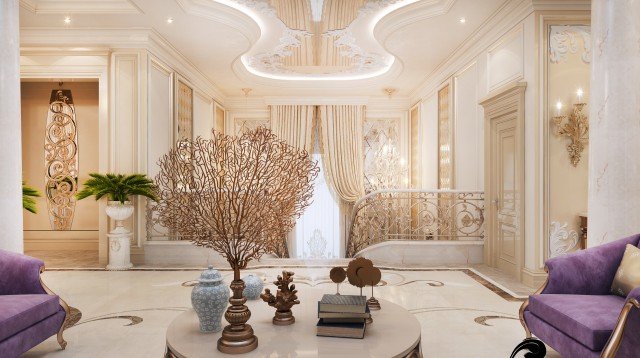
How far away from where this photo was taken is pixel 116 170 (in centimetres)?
587

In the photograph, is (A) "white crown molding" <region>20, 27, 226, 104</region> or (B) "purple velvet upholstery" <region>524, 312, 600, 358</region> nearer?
(B) "purple velvet upholstery" <region>524, 312, 600, 358</region>

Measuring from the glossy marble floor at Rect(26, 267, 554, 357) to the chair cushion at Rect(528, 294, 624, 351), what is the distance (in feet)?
1.44

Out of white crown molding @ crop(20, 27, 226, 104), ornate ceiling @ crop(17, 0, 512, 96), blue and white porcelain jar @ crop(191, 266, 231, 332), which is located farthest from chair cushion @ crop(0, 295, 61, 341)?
white crown molding @ crop(20, 27, 226, 104)

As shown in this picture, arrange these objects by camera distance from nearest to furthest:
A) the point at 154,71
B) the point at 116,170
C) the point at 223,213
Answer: the point at 223,213 < the point at 116,170 < the point at 154,71

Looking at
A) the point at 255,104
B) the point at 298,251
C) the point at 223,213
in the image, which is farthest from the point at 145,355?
the point at 255,104

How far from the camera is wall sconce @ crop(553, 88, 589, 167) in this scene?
454 cm

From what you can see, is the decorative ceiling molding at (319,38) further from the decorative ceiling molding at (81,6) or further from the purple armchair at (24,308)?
the purple armchair at (24,308)

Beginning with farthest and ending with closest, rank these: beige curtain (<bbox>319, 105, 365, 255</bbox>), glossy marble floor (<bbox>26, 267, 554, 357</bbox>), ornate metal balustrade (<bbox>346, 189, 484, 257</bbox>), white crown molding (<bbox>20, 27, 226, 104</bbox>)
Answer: beige curtain (<bbox>319, 105, 365, 255</bbox>) → ornate metal balustrade (<bbox>346, 189, 484, 257</bbox>) → white crown molding (<bbox>20, 27, 226, 104</bbox>) → glossy marble floor (<bbox>26, 267, 554, 357</bbox>)

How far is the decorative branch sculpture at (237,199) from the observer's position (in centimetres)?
184

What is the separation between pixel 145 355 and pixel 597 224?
3.36 m

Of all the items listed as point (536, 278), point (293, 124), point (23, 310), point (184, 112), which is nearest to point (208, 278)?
point (23, 310)

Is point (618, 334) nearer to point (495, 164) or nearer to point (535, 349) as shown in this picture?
point (535, 349)

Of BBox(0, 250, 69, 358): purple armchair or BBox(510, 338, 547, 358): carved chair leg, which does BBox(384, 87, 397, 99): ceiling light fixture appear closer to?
BBox(0, 250, 69, 358): purple armchair

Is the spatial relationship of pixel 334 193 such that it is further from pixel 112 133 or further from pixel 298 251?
pixel 112 133
